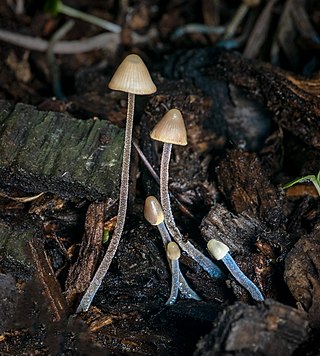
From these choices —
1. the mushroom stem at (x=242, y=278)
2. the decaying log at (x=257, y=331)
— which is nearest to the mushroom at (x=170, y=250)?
the mushroom stem at (x=242, y=278)

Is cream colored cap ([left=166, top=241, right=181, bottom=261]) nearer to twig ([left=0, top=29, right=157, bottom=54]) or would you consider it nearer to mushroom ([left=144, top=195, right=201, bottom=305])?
mushroom ([left=144, top=195, right=201, bottom=305])

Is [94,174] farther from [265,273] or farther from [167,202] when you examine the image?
[265,273]

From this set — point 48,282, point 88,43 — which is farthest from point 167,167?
point 88,43

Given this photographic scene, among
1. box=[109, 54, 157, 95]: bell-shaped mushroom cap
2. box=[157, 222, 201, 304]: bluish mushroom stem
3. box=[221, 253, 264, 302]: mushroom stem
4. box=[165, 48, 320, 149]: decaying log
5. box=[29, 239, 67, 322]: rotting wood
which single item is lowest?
box=[29, 239, 67, 322]: rotting wood

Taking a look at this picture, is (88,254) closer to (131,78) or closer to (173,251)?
(173,251)

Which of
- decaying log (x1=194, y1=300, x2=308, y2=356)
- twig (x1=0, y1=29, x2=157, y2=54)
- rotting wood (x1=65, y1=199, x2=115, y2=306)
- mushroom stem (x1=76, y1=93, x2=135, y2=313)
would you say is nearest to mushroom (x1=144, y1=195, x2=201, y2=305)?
mushroom stem (x1=76, y1=93, x2=135, y2=313)

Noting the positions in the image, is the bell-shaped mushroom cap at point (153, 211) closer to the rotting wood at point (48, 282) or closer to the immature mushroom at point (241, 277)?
the immature mushroom at point (241, 277)
